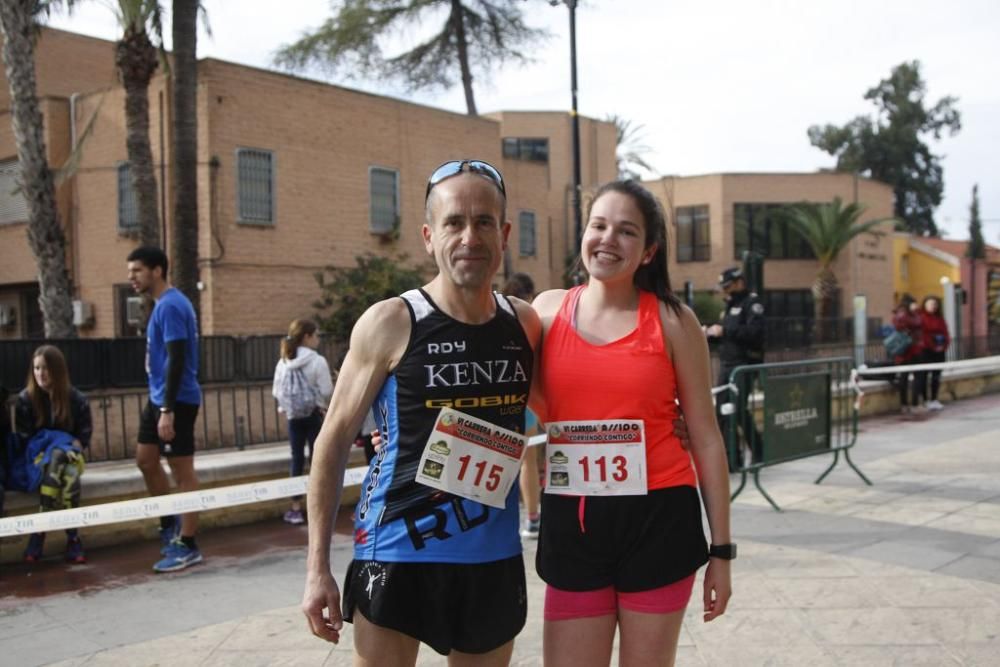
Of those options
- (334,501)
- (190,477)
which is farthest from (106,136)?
(334,501)

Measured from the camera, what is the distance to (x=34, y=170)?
13297 millimetres

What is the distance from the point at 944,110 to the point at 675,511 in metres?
66.8

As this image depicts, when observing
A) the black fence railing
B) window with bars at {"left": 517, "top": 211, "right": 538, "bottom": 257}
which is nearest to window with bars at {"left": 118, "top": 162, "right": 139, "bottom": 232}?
the black fence railing

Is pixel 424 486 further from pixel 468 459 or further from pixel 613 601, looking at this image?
pixel 613 601

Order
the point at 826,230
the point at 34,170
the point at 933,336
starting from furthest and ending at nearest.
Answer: the point at 826,230 < the point at 933,336 < the point at 34,170

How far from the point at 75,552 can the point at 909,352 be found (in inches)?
477

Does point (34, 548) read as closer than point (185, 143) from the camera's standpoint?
Yes

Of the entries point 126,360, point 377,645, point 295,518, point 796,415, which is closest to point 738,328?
point 796,415

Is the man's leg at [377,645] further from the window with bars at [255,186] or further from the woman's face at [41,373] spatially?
the window with bars at [255,186]

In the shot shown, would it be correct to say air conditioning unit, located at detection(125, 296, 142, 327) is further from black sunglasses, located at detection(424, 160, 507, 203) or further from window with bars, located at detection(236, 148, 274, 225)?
black sunglasses, located at detection(424, 160, 507, 203)

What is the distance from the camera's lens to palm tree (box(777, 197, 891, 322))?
37500 millimetres

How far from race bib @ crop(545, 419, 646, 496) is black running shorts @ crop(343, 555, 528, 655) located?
13.7 inches

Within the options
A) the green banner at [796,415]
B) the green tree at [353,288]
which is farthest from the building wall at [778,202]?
the green banner at [796,415]

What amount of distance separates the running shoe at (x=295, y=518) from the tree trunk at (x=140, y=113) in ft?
25.3
